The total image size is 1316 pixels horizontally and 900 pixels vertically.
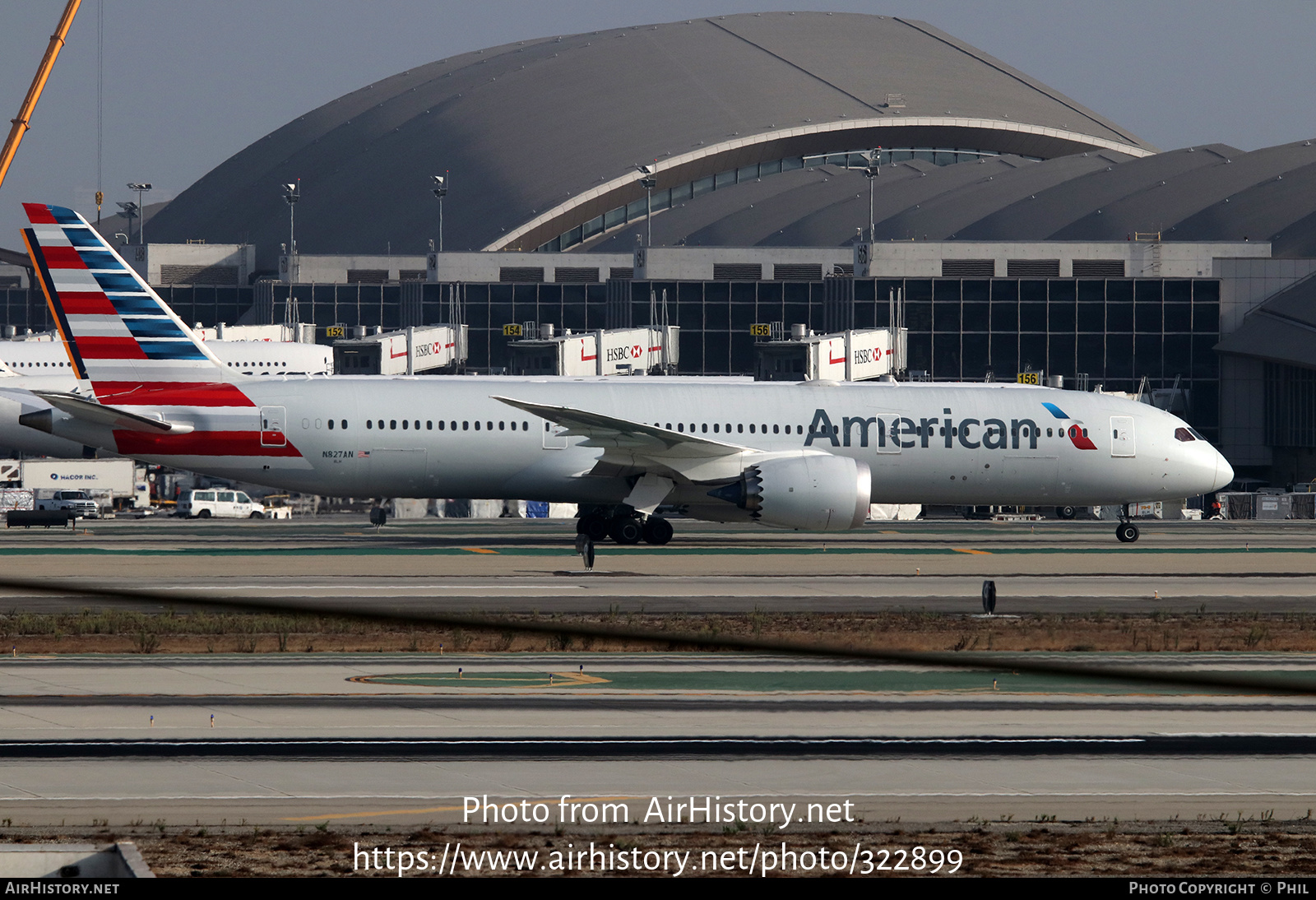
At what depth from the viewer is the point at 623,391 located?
145 feet

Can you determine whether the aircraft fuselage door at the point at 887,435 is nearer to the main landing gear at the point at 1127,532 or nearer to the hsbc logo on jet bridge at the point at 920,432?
the hsbc logo on jet bridge at the point at 920,432

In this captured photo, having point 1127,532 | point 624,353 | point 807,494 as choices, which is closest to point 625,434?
point 807,494

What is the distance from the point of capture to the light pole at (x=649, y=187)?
352 feet

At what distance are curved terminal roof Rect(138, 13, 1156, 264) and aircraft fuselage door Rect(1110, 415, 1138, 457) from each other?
81743 mm

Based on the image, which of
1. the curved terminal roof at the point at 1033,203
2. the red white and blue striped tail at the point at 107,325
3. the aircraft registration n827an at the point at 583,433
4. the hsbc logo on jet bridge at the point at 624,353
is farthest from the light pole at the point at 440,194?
the aircraft registration n827an at the point at 583,433

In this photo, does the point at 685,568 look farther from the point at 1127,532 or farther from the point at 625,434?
the point at 1127,532

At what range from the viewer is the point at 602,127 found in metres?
128

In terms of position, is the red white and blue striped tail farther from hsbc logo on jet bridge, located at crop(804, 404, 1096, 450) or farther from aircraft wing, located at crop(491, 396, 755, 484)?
hsbc logo on jet bridge, located at crop(804, 404, 1096, 450)

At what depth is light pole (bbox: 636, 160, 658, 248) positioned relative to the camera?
352ft

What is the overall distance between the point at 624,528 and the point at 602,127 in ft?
298

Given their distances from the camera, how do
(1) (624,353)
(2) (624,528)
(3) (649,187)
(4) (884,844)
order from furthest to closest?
(3) (649,187) < (1) (624,353) < (2) (624,528) < (4) (884,844)
